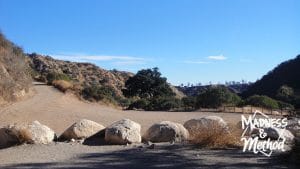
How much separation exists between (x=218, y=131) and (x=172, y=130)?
1.54 metres

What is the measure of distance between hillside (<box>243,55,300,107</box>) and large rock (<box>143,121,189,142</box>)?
47.2 meters

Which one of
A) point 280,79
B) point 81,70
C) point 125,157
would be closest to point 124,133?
point 125,157

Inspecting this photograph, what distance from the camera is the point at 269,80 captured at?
226 feet

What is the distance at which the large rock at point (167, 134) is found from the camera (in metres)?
14.5

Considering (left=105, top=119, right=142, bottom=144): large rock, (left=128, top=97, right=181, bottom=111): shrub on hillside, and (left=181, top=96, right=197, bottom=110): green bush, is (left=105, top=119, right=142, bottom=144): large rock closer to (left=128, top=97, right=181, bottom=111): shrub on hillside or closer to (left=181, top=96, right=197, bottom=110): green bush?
(left=128, top=97, right=181, bottom=111): shrub on hillside

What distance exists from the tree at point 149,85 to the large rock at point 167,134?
194 feet

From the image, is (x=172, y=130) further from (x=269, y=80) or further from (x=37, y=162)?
(x=269, y=80)

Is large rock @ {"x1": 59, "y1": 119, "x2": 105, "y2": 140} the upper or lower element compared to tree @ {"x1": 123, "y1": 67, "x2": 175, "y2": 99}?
lower

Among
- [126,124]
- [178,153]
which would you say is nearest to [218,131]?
[178,153]

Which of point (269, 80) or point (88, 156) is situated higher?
point (269, 80)

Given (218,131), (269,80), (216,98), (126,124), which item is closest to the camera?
(218,131)
